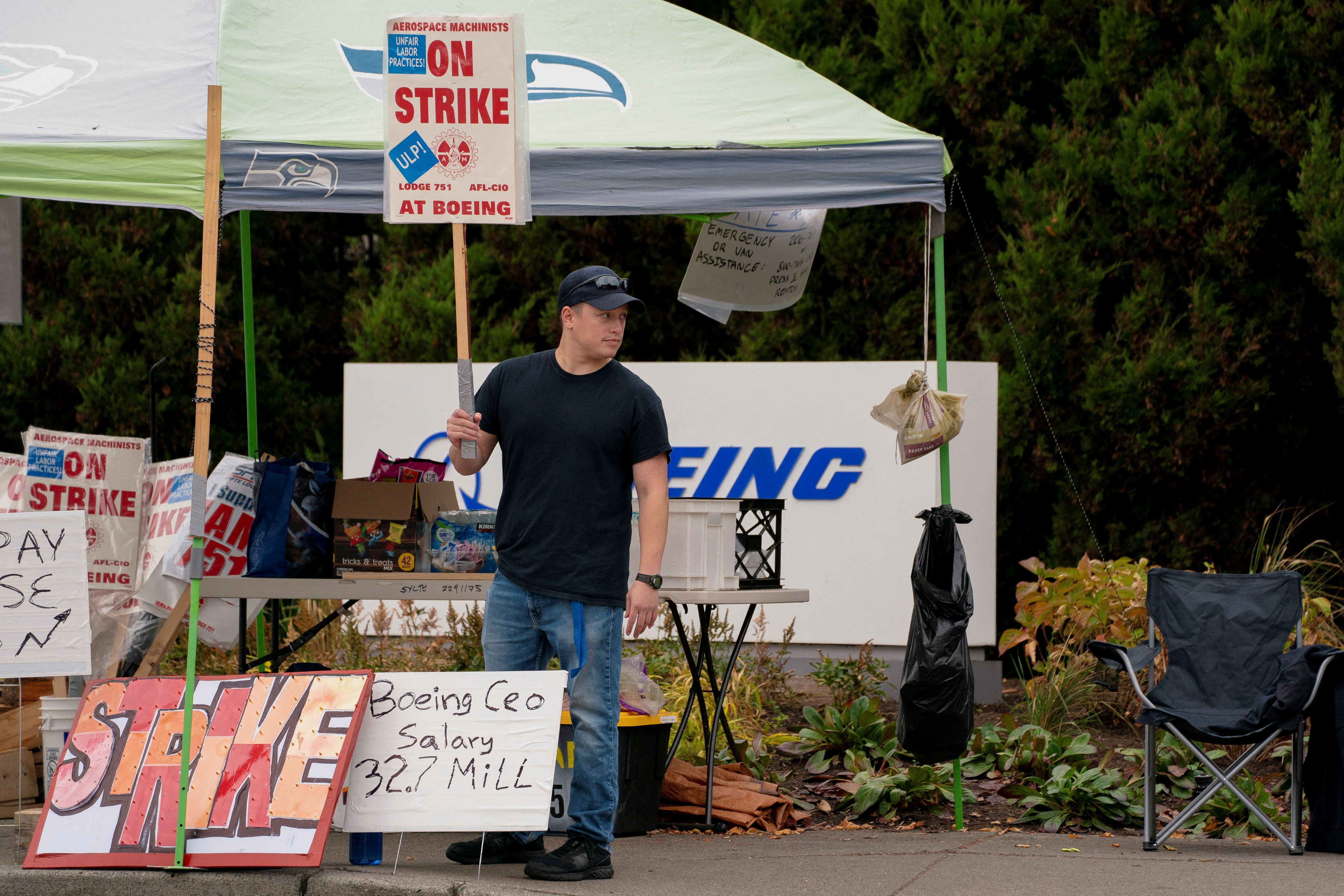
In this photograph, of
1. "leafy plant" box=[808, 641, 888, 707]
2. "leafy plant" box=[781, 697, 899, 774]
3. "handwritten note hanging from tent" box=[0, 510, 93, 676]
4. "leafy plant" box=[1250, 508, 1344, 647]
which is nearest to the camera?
"handwritten note hanging from tent" box=[0, 510, 93, 676]

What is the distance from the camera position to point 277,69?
206 inches

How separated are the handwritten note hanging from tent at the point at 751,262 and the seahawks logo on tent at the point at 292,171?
165cm

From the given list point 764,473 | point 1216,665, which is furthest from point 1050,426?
point 1216,665

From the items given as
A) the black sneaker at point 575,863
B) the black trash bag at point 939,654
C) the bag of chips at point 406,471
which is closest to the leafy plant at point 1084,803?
the black trash bag at point 939,654

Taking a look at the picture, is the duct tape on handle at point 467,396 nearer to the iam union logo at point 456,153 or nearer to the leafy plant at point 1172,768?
the iam union logo at point 456,153

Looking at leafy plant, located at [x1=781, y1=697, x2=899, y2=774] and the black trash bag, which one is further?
leafy plant, located at [x1=781, y1=697, x2=899, y2=774]

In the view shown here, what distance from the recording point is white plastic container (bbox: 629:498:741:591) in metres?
5.20

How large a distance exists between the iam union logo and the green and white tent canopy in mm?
583

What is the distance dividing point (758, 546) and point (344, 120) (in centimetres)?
228

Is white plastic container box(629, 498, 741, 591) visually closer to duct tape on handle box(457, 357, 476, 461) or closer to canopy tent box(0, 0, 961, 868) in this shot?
canopy tent box(0, 0, 961, 868)

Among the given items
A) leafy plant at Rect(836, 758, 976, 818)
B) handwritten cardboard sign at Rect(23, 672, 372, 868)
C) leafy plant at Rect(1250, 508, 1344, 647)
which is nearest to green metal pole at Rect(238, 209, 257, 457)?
handwritten cardboard sign at Rect(23, 672, 372, 868)

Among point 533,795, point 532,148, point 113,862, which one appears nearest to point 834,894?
point 533,795

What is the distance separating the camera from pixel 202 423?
4.07 m

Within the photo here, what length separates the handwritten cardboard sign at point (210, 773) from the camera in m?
4.09
